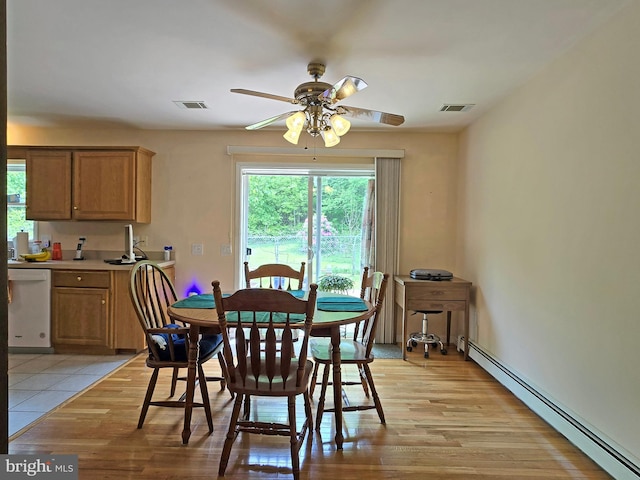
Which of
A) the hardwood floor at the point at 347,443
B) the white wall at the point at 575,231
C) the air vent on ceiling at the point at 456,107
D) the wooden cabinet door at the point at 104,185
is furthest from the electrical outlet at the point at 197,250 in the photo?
the white wall at the point at 575,231

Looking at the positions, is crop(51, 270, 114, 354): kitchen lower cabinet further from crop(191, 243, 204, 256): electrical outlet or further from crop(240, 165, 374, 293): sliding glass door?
crop(240, 165, 374, 293): sliding glass door

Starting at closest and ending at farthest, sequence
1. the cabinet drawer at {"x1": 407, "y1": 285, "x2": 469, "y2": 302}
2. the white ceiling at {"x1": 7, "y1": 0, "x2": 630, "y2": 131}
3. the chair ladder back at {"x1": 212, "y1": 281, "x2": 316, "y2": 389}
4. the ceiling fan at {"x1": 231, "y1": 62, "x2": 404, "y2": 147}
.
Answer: the chair ladder back at {"x1": 212, "y1": 281, "x2": 316, "y2": 389}
the white ceiling at {"x1": 7, "y1": 0, "x2": 630, "y2": 131}
the ceiling fan at {"x1": 231, "y1": 62, "x2": 404, "y2": 147}
the cabinet drawer at {"x1": 407, "y1": 285, "x2": 469, "y2": 302}

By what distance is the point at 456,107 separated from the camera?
3242mm

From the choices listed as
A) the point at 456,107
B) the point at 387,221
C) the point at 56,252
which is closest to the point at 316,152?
the point at 387,221

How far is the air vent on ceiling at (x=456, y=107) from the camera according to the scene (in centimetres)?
317

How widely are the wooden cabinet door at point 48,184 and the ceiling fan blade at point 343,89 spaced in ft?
10.1

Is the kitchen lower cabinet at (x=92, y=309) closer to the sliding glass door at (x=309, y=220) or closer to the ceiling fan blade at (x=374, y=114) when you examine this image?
the sliding glass door at (x=309, y=220)

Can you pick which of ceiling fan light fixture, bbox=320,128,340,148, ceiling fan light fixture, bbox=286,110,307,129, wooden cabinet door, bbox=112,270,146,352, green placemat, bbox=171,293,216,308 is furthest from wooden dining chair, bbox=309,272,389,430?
wooden cabinet door, bbox=112,270,146,352

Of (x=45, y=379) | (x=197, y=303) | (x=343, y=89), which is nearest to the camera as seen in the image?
(x=343, y=89)

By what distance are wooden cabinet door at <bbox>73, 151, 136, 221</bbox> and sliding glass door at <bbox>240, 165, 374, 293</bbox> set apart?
1.18 metres

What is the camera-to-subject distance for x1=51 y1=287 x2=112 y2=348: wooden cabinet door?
348 centimetres

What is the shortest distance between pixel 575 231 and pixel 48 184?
465 centimetres

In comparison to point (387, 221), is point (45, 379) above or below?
below

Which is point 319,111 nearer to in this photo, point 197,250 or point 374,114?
point 374,114
